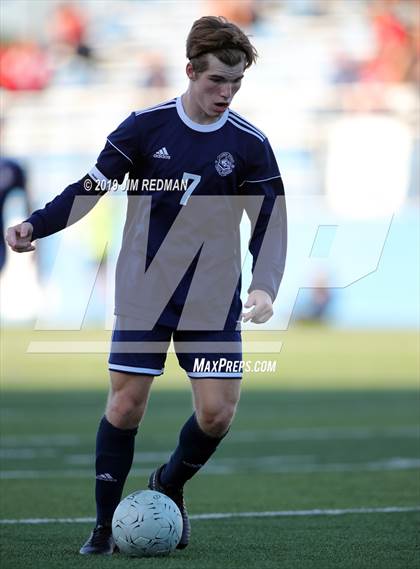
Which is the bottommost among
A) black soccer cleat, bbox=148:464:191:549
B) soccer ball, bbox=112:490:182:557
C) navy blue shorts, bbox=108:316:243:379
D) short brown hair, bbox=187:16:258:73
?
black soccer cleat, bbox=148:464:191:549

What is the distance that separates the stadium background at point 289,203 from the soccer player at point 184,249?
4.37m

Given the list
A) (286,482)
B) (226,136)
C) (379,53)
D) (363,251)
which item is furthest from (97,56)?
(226,136)

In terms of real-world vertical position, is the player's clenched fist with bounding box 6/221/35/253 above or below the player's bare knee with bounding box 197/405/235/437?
above

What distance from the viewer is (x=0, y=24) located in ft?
80.5

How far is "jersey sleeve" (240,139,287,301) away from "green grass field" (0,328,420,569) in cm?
119

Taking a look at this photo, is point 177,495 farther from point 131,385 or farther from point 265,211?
point 265,211

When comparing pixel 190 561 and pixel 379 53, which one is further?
pixel 379 53

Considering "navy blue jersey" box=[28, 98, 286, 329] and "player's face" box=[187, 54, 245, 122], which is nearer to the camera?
"player's face" box=[187, 54, 245, 122]

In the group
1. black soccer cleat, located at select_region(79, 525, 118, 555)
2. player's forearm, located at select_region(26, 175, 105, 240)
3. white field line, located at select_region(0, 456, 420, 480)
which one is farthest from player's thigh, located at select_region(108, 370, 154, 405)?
white field line, located at select_region(0, 456, 420, 480)

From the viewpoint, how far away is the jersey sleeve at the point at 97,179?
4988 millimetres

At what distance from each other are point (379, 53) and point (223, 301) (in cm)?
1845

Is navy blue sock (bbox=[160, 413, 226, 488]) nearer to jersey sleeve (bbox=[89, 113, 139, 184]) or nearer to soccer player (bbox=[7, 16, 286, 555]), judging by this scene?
soccer player (bbox=[7, 16, 286, 555])

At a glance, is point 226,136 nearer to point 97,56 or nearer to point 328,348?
point 328,348

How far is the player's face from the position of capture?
4.85 m
